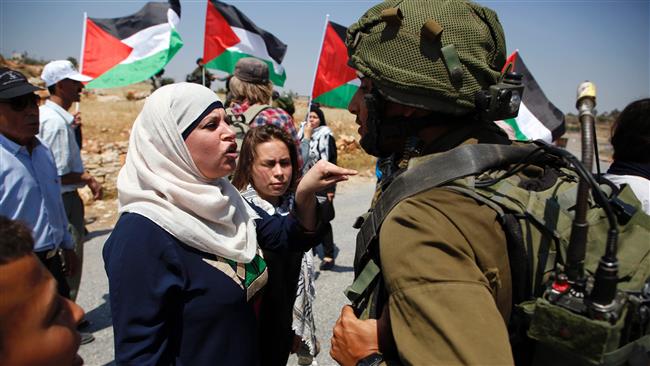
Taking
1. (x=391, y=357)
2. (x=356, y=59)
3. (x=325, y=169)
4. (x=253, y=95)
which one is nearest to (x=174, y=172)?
(x=325, y=169)

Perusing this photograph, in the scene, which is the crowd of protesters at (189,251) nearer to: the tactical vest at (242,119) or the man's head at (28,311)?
the man's head at (28,311)

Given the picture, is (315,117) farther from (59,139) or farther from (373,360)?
(373,360)

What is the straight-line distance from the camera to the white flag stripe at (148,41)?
610cm

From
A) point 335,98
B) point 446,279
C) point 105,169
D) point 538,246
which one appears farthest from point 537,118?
point 105,169

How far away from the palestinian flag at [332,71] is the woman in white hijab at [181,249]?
170 inches

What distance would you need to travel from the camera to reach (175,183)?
5.58ft

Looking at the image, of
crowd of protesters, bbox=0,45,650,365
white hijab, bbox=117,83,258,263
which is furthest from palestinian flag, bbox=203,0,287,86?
white hijab, bbox=117,83,258,263

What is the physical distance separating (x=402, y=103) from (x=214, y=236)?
869mm

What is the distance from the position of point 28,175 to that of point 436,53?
280 cm

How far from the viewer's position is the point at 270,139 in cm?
287

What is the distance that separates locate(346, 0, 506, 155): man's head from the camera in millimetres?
1306

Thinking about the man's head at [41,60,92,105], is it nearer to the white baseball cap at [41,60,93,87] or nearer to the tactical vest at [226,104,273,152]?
the white baseball cap at [41,60,93,87]

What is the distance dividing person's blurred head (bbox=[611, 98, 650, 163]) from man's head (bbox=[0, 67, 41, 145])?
368 centimetres

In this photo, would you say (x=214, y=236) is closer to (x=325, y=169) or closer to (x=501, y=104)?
(x=325, y=169)
